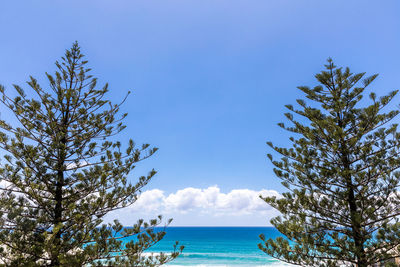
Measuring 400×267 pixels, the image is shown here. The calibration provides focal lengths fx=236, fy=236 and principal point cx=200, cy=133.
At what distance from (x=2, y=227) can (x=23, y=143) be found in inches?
56.6

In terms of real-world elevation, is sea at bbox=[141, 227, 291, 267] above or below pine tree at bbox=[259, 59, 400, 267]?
below

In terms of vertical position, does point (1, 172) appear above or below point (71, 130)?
below

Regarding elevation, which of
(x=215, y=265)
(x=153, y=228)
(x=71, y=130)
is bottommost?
(x=215, y=265)

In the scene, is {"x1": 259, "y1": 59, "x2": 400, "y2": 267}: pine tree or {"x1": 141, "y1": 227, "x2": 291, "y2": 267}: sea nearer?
{"x1": 259, "y1": 59, "x2": 400, "y2": 267}: pine tree

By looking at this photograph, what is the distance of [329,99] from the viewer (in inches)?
233

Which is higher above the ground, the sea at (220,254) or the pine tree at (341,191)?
the pine tree at (341,191)

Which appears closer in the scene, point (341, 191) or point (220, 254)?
point (341, 191)

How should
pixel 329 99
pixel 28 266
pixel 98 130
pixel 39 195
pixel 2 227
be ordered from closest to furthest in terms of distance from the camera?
pixel 28 266 < pixel 2 227 < pixel 39 195 < pixel 98 130 < pixel 329 99

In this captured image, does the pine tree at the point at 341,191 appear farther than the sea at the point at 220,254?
No

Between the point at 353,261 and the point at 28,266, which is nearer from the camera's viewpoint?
the point at 28,266

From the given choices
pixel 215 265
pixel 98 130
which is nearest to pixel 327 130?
pixel 98 130

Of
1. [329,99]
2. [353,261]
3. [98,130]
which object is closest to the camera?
[353,261]

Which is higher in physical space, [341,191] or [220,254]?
[341,191]

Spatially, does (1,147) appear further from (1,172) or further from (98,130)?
(98,130)
